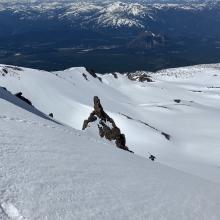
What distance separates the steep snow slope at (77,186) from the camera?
29.9 feet

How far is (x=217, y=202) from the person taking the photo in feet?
51.0

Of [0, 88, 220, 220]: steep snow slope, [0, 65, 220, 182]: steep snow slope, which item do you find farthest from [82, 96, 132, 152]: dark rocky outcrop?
[0, 88, 220, 220]: steep snow slope

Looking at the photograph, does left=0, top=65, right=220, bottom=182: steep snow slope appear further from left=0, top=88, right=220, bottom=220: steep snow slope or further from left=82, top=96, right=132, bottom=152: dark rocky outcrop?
left=0, top=88, right=220, bottom=220: steep snow slope

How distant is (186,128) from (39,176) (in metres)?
89.7

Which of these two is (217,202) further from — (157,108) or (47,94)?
(157,108)

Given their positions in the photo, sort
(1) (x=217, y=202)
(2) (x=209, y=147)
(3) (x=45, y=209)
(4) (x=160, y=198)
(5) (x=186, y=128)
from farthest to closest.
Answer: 1. (5) (x=186, y=128)
2. (2) (x=209, y=147)
3. (1) (x=217, y=202)
4. (4) (x=160, y=198)
5. (3) (x=45, y=209)

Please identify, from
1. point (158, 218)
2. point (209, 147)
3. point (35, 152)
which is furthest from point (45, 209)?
point (209, 147)

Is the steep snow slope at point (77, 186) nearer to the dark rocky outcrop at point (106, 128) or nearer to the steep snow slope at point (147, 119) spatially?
the steep snow slope at point (147, 119)

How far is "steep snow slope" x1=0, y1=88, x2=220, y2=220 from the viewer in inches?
359

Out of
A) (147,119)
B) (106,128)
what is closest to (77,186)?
(106,128)

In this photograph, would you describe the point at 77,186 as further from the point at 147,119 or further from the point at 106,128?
the point at 147,119

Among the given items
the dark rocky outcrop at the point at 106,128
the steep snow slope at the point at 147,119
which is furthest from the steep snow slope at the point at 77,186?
the dark rocky outcrop at the point at 106,128

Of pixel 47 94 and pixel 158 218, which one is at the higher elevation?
pixel 158 218

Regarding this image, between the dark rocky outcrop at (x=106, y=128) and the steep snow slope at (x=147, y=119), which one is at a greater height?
the dark rocky outcrop at (x=106, y=128)
